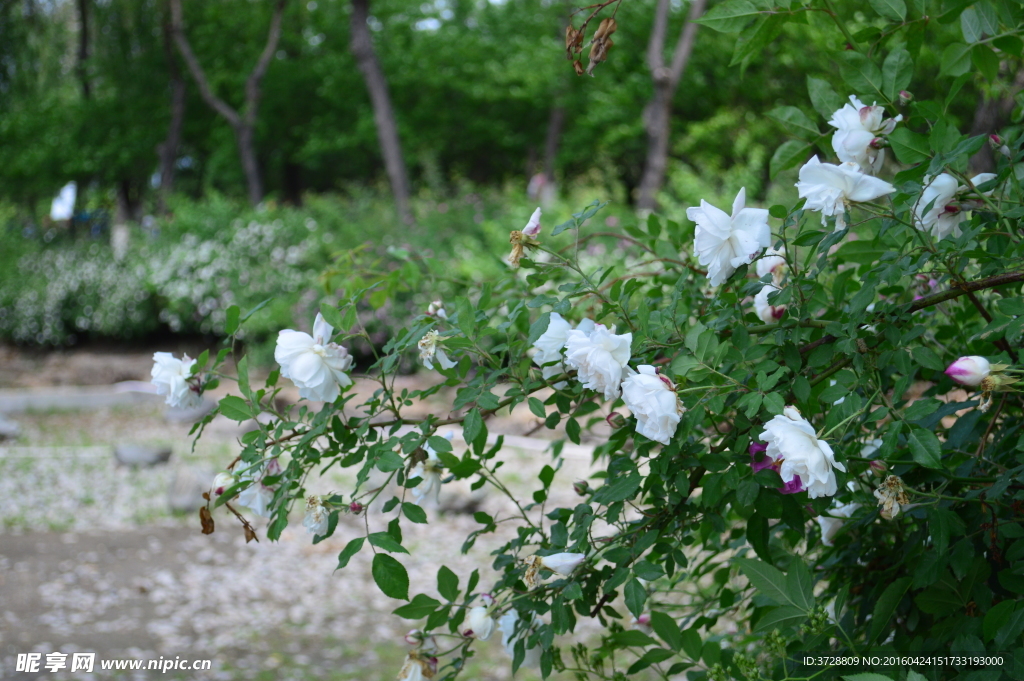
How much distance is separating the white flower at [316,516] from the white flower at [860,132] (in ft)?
2.48

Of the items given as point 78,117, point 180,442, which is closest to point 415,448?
point 180,442

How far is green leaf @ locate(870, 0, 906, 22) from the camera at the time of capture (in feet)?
3.51

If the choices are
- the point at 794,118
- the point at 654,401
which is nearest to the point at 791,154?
the point at 794,118

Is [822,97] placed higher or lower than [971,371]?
higher

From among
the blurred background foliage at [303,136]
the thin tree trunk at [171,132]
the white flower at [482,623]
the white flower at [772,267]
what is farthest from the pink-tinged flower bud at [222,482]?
the thin tree trunk at [171,132]

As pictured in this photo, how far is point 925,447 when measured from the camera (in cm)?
81

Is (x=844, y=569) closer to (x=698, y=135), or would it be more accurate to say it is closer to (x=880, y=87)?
(x=880, y=87)

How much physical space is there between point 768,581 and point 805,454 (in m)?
0.27

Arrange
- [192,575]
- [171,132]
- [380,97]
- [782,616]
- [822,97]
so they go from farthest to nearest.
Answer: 1. [171,132]
2. [380,97]
3. [192,575]
4. [822,97]
5. [782,616]

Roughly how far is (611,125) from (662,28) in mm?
5776

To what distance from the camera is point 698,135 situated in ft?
39.3

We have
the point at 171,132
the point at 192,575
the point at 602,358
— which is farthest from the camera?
the point at 171,132

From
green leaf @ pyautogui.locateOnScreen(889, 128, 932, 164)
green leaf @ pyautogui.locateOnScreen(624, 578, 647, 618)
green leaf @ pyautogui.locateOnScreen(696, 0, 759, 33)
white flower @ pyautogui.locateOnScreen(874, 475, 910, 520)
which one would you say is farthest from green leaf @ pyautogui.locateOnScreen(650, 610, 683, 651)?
green leaf @ pyautogui.locateOnScreen(696, 0, 759, 33)

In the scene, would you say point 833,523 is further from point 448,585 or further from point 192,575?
point 192,575
